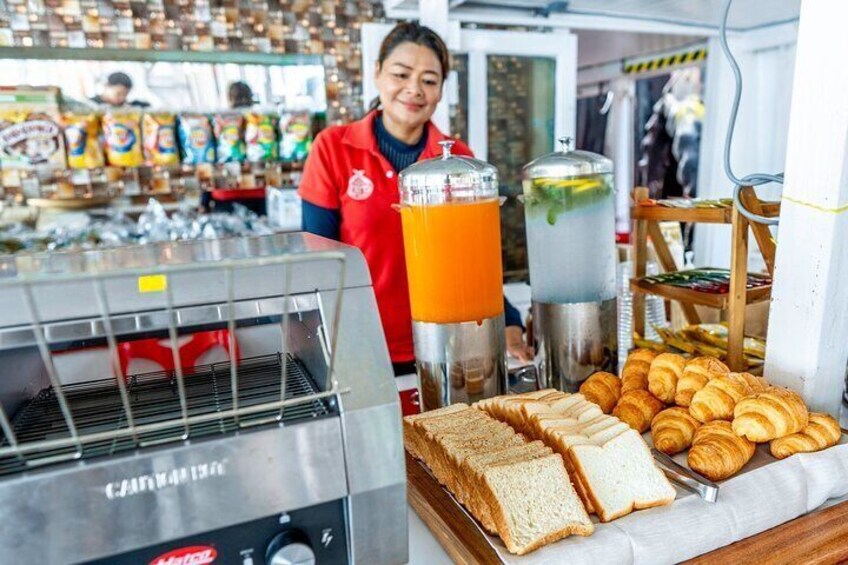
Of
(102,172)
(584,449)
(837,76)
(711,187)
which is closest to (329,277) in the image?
(584,449)

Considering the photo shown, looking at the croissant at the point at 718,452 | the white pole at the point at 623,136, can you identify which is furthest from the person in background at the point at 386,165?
the white pole at the point at 623,136

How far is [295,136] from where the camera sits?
285 cm

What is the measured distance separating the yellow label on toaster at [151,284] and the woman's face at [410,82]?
1.08m

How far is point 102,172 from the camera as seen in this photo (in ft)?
8.59

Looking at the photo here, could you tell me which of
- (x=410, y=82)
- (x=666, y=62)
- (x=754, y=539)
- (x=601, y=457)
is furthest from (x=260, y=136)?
(x=666, y=62)

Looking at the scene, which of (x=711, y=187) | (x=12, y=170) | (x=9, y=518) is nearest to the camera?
(x=9, y=518)

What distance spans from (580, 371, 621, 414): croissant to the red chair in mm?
604

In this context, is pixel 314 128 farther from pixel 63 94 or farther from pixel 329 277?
pixel 329 277

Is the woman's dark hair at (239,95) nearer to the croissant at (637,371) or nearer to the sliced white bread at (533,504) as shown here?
the croissant at (637,371)

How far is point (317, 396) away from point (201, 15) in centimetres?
256

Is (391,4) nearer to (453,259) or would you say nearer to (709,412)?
(453,259)

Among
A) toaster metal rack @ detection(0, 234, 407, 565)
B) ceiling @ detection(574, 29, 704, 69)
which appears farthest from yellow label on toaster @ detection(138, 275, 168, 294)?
ceiling @ detection(574, 29, 704, 69)

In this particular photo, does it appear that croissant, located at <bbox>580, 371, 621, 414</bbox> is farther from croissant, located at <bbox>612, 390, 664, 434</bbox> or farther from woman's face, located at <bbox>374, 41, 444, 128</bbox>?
woman's face, located at <bbox>374, 41, 444, 128</bbox>

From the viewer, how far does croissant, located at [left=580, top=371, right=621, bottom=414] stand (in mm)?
1024
